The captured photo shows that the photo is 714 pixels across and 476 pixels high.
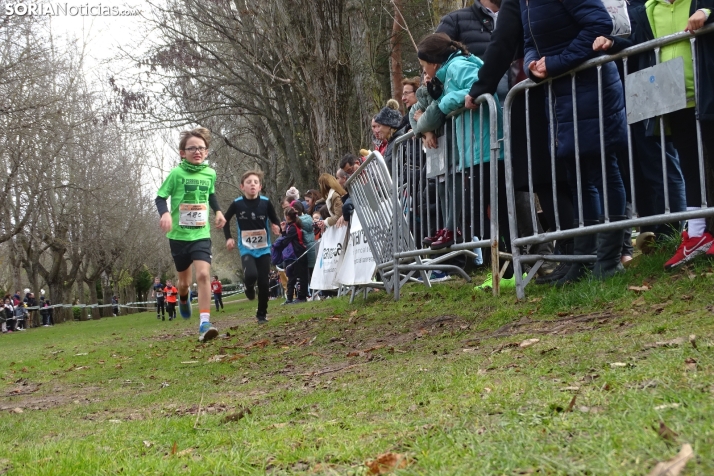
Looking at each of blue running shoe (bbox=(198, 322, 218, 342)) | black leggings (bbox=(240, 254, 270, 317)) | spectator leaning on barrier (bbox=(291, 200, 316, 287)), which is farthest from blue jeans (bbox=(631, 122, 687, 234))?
spectator leaning on barrier (bbox=(291, 200, 316, 287))

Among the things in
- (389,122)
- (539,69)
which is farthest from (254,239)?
(539,69)

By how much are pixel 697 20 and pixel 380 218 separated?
16.4 ft

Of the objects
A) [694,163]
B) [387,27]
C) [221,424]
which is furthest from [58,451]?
[387,27]

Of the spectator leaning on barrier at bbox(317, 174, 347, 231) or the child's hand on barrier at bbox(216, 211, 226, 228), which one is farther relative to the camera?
the spectator leaning on barrier at bbox(317, 174, 347, 231)

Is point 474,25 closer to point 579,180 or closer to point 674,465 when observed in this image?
point 579,180

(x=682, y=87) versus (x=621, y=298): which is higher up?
(x=682, y=87)

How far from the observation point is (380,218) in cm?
954

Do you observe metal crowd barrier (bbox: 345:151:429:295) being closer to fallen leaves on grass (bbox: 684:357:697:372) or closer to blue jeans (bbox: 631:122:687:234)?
blue jeans (bbox: 631:122:687:234)

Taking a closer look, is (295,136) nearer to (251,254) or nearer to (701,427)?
(251,254)

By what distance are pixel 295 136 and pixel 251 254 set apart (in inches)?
624

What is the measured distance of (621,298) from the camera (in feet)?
16.9

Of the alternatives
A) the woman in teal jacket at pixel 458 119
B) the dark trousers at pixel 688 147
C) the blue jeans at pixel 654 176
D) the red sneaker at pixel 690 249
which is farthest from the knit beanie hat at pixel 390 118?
the red sneaker at pixel 690 249

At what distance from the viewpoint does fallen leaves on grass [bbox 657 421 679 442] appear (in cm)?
212

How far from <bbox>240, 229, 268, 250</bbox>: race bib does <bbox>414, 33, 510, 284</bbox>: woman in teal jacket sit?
4286mm
